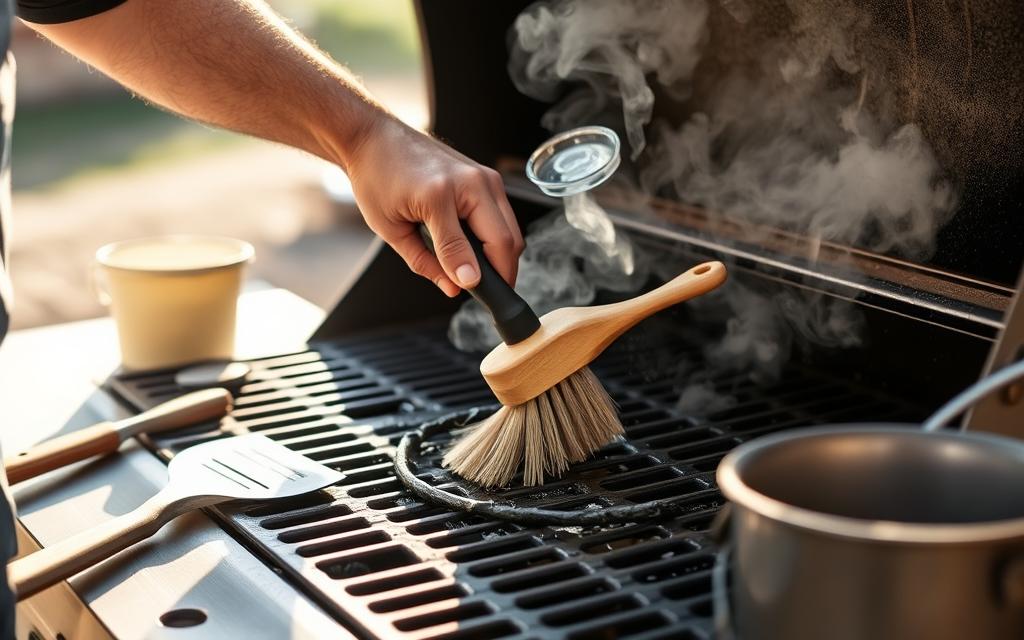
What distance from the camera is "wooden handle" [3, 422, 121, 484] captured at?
1524 mm

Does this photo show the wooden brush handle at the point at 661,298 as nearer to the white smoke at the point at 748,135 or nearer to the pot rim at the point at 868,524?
the white smoke at the point at 748,135

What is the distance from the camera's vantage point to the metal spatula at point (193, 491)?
123 cm

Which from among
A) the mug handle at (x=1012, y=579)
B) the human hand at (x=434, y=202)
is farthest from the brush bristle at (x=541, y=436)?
the mug handle at (x=1012, y=579)

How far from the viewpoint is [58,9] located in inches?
63.5

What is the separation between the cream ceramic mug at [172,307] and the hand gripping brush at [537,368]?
0.61 m

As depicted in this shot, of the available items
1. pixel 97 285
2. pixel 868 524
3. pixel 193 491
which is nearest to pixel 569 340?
pixel 193 491

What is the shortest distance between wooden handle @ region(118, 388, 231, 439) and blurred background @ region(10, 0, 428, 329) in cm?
403

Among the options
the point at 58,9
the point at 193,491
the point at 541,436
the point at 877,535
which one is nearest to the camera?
the point at 877,535

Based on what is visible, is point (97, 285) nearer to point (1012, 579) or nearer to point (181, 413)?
point (181, 413)

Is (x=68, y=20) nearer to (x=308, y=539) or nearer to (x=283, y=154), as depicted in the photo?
(x=308, y=539)

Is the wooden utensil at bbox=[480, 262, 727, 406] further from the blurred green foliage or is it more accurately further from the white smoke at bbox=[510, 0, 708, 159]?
the blurred green foliage

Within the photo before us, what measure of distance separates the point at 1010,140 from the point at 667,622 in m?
0.71

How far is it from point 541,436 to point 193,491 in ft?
1.38

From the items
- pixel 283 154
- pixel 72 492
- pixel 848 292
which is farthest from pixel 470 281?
pixel 283 154
